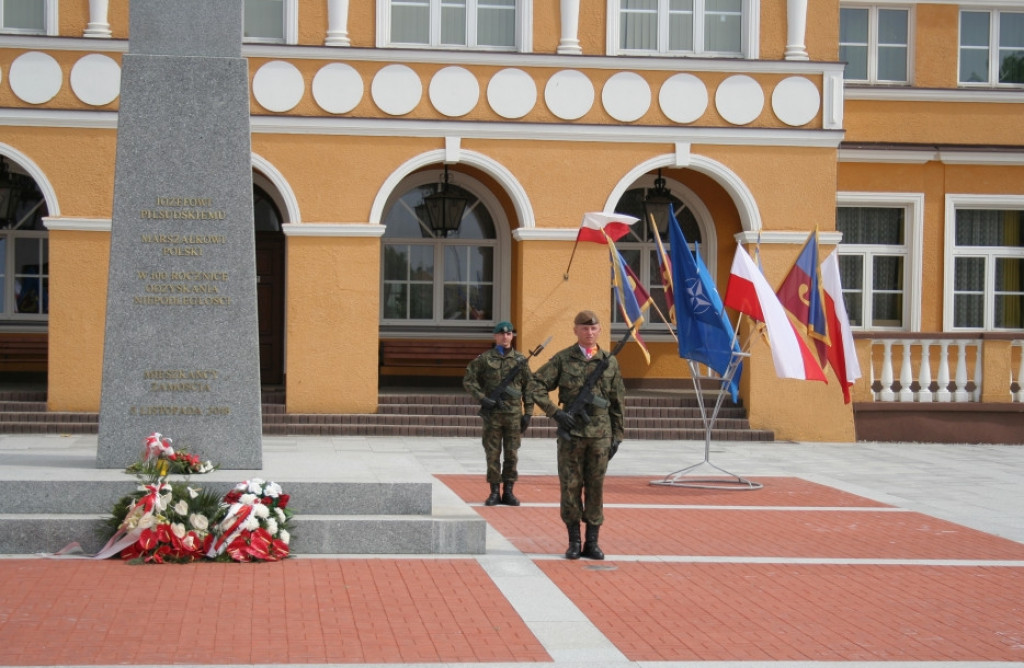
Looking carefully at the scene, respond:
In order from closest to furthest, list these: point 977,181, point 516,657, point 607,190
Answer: point 516,657 → point 607,190 → point 977,181

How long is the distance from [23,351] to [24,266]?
53.9 inches

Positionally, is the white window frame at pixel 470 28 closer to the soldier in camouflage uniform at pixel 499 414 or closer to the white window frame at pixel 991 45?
the soldier in camouflage uniform at pixel 499 414

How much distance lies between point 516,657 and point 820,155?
1323 cm

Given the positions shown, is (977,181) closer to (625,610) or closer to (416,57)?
(416,57)

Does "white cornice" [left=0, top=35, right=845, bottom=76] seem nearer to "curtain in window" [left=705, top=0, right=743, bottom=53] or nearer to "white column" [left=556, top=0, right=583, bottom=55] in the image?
"white column" [left=556, top=0, right=583, bottom=55]

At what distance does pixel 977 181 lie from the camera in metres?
21.1

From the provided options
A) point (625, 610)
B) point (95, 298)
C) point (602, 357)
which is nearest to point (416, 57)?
point (95, 298)

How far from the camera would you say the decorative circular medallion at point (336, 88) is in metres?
17.7

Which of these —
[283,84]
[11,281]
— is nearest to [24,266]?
[11,281]

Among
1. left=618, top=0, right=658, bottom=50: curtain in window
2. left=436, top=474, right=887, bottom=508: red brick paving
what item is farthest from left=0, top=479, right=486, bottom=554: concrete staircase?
left=618, top=0, right=658, bottom=50: curtain in window

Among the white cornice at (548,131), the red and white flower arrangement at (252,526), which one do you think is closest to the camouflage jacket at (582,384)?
the red and white flower arrangement at (252,526)

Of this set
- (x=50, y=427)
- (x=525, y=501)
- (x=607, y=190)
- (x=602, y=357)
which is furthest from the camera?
(x=607, y=190)

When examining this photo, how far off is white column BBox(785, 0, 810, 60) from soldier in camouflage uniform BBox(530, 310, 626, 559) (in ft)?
34.1

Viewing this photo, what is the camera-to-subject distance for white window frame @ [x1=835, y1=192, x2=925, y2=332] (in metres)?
20.9
